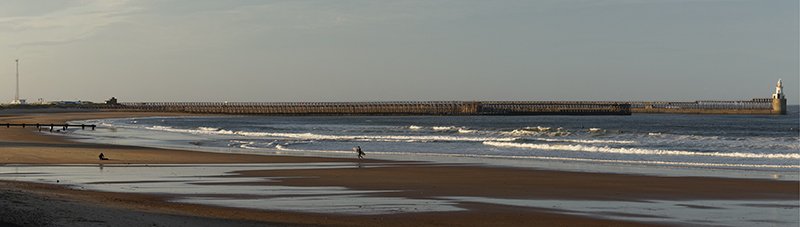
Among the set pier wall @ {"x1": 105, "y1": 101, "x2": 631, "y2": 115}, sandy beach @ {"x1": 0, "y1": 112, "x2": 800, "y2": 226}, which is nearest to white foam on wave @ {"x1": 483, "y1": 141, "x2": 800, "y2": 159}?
sandy beach @ {"x1": 0, "y1": 112, "x2": 800, "y2": 226}

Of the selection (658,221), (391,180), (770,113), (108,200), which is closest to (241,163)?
(391,180)

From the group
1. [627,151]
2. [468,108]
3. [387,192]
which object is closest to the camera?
[387,192]

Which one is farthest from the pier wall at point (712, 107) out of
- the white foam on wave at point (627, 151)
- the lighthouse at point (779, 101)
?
the white foam on wave at point (627, 151)

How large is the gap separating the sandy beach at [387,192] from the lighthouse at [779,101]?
112839 millimetres

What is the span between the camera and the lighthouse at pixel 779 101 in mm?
129875

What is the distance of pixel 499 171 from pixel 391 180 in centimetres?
429

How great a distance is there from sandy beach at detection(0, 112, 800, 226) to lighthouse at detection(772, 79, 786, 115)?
4442 inches

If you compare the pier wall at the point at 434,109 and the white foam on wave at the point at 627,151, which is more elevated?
the pier wall at the point at 434,109

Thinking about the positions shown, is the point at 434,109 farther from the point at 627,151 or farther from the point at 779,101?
the point at 627,151

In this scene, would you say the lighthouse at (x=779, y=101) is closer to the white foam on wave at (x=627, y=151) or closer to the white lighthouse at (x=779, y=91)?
the white lighthouse at (x=779, y=91)

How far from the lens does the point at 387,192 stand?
61.2ft

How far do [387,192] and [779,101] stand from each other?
405ft

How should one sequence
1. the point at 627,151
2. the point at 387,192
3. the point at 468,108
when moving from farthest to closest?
the point at 468,108 < the point at 627,151 < the point at 387,192

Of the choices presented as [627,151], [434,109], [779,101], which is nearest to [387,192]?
[627,151]
